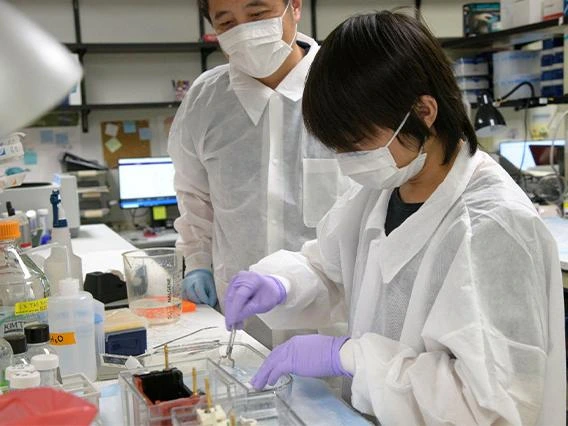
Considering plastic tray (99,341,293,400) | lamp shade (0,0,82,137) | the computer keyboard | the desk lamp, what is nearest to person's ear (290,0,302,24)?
plastic tray (99,341,293,400)

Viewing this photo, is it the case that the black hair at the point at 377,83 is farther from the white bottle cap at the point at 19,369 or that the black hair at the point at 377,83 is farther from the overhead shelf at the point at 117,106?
the overhead shelf at the point at 117,106

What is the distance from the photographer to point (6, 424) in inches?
26.8

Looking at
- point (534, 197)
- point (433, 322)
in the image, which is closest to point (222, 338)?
point (433, 322)

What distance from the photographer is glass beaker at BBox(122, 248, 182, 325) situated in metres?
1.59

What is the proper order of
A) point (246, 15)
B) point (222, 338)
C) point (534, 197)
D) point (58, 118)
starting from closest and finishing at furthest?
point (222, 338) → point (246, 15) → point (534, 197) → point (58, 118)

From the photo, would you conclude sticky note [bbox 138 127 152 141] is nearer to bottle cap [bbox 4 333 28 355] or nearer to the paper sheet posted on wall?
the paper sheet posted on wall

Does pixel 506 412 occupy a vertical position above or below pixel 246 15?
below

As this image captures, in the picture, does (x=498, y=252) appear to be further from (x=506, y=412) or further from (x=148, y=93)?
(x=148, y=93)

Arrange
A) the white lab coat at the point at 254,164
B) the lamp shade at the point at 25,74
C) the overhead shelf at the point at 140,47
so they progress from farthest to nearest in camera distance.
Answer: the overhead shelf at the point at 140,47 → the white lab coat at the point at 254,164 → the lamp shade at the point at 25,74

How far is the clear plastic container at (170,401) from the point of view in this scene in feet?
2.91

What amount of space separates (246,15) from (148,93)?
2.91 metres

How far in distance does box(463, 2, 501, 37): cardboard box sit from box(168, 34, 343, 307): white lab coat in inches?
92.2

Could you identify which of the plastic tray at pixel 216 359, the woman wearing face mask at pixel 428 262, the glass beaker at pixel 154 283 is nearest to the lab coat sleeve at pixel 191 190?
the glass beaker at pixel 154 283

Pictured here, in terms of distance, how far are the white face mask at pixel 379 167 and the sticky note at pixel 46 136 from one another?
A: 11.8 feet
